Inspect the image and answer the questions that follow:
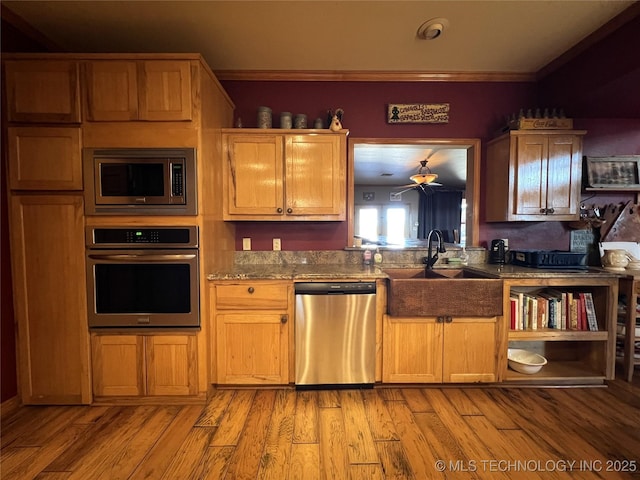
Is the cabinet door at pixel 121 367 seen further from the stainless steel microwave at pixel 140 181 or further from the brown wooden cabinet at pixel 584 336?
the brown wooden cabinet at pixel 584 336

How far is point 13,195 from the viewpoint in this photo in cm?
193

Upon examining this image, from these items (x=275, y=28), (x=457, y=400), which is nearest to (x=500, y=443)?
(x=457, y=400)

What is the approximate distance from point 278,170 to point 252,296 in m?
1.06

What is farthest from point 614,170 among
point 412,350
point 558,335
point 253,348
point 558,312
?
point 253,348

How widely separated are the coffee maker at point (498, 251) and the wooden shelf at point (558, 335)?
67 cm

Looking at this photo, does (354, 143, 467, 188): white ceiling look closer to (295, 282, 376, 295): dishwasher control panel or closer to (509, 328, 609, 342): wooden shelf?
(295, 282, 376, 295): dishwasher control panel

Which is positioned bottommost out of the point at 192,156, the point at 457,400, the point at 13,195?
the point at 457,400

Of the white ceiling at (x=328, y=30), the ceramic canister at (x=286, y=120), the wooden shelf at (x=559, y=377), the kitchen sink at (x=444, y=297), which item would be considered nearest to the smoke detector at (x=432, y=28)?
the white ceiling at (x=328, y=30)

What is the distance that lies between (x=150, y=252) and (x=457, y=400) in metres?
Answer: 2.40

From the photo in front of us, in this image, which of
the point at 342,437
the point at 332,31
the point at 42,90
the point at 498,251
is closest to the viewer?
the point at 342,437

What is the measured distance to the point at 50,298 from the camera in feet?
6.52

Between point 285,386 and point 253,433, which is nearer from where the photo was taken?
point 253,433

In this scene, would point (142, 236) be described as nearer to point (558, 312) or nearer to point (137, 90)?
point (137, 90)

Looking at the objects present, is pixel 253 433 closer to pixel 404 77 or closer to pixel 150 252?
pixel 150 252
